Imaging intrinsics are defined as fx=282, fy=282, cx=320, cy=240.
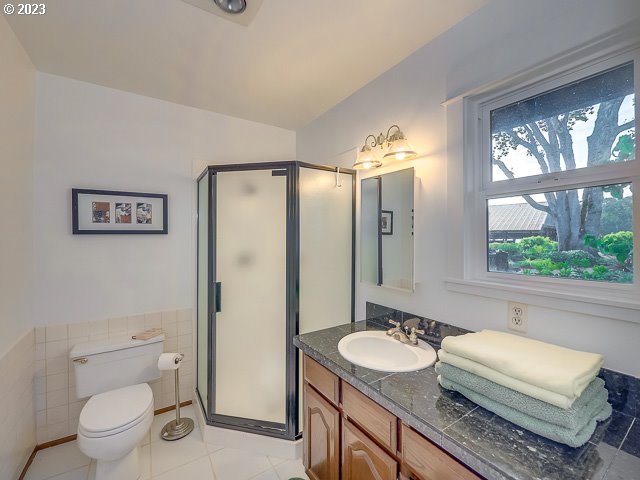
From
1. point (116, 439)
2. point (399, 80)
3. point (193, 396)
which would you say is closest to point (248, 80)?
point (399, 80)

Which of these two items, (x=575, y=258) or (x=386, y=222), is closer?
(x=575, y=258)

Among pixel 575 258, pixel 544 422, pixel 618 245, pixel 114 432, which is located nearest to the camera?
pixel 544 422

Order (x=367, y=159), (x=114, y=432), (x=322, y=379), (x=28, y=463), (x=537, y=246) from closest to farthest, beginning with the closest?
(x=537, y=246), (x=322, y=379), (x=114, y=432), (x=28, y=463), (x=367, y=159)

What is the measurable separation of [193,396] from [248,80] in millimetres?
2493

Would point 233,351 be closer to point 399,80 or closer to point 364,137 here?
point 364,137

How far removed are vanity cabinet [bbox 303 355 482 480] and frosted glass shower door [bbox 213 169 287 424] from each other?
1.47 feet

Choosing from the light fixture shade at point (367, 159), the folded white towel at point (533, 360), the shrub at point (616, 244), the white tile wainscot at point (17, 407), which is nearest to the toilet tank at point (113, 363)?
the white tile wainscot at point (17, 407)

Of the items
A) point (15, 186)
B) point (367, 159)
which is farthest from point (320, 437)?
point (15, 186)

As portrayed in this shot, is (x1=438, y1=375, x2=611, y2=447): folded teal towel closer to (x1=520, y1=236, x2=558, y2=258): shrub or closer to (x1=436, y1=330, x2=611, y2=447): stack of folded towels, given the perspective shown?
(x1=436, y1=330, x2=611, y2=447): stack of folded towels

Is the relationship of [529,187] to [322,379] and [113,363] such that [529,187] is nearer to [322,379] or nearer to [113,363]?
[322,379]

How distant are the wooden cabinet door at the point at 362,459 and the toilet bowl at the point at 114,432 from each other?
1.15 meters

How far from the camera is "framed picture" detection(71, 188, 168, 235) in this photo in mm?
1923

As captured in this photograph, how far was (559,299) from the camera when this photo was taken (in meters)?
1.05

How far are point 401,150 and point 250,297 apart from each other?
1328 mm
